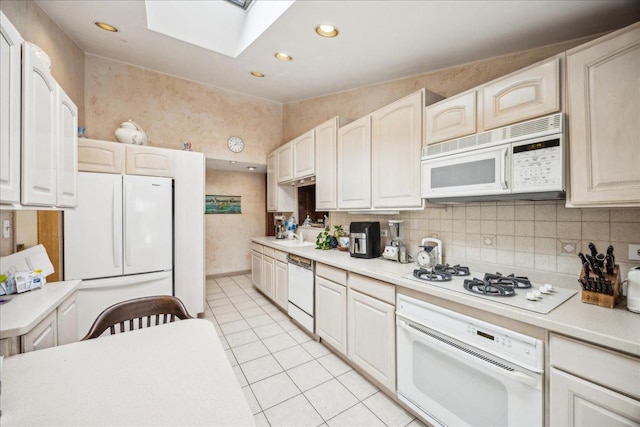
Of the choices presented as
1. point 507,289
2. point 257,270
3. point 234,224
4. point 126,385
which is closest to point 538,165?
point 507,289

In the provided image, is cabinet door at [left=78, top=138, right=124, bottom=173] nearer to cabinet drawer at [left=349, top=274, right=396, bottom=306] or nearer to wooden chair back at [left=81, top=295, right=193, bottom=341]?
wooden chair back at [left=81, top=295, right=193, bottom=341]

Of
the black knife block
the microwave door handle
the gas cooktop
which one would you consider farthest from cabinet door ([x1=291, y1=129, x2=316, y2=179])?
the black knife block

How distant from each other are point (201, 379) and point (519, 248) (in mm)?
2027

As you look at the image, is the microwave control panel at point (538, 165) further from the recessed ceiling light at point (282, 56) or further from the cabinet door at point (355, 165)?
the recessed ceiling light at point (282, 56)

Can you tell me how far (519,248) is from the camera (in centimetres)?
177

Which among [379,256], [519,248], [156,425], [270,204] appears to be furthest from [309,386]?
[270,204]

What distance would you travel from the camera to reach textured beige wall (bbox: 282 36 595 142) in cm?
183

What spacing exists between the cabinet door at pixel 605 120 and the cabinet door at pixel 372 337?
4.29 feet

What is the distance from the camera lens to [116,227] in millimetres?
2670

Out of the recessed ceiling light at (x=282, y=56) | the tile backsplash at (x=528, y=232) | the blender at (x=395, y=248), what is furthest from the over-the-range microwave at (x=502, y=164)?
the recessed ceiling light at (x=282, y=56)

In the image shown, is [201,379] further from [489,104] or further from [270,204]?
[270,204]

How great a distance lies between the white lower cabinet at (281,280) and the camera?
125 inches

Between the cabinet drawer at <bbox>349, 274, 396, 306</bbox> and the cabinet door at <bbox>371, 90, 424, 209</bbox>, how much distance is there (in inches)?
26.6

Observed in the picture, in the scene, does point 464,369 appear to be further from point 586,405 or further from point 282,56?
point 282,56
